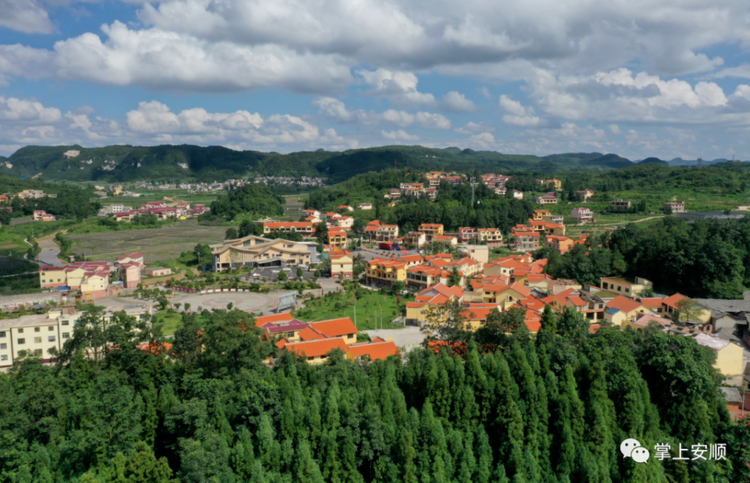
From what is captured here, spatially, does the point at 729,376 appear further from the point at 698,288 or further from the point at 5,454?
the point at 5,454

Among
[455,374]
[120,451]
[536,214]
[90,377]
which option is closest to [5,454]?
[120,451]

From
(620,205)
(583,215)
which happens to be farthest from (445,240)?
(620,205)

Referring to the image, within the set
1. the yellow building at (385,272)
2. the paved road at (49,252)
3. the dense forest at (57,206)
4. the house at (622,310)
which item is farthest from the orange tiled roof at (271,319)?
the dense forest at (57,206)

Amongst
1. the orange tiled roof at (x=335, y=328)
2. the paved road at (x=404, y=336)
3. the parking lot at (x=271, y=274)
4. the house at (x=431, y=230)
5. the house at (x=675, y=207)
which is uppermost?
the house at (x=675, y=207)

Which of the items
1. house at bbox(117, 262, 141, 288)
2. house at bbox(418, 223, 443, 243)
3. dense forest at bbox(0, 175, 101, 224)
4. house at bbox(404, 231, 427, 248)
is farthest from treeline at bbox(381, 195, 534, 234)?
dense forest at bbox(0, 175, 101, 224)

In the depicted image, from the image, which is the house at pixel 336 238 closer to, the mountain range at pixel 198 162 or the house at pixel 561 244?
the house at pixel 561 244

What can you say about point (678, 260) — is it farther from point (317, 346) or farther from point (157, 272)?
point (157, 272)

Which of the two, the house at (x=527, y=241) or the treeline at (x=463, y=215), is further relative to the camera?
the treeline at (x=463, y=215)
